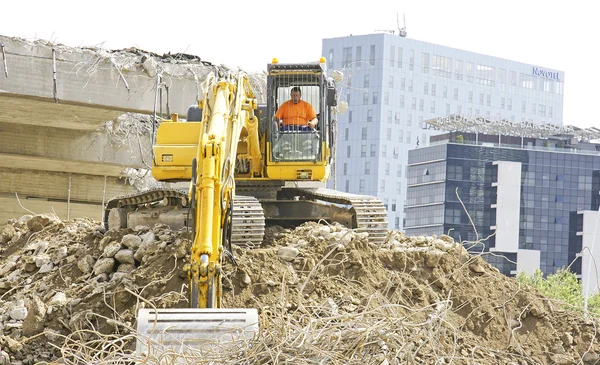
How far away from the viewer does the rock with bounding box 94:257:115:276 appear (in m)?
12.8

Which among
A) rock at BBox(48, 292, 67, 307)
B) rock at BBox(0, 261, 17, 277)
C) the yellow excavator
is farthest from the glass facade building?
rock at BBox(48, 292, 67, 307)

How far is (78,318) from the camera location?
39.1 feet

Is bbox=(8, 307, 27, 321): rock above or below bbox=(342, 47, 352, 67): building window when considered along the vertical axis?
below

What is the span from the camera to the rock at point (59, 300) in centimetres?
1221

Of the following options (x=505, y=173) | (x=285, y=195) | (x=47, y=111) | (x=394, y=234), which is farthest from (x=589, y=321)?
(x=505, y=173)

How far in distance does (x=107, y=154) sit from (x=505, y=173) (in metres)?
98.6

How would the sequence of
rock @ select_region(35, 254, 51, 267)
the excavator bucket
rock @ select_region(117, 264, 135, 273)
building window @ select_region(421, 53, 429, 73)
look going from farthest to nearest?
Answer: 1. building window @ select_region(421, 53, 429, 73)
2. rock @ select_region(35, 254, 51, 267)
3. rock @ select_region(117, 264, 135, 273)
4. the excavator bucket

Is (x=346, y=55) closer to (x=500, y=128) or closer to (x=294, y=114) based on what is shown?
(x=500, y=128)

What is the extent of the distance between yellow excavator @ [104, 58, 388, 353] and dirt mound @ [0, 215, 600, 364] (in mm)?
621

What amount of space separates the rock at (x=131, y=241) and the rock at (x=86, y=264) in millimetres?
433

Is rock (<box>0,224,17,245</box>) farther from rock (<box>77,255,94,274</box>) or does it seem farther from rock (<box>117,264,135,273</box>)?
rock (<box>117,264,135,273</box>)

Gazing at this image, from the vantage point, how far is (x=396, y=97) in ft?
460

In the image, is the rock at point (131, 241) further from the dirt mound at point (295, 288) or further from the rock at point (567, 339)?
the rock at point (567, 339)

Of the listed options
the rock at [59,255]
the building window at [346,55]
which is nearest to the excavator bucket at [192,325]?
the rock at [59,255]
